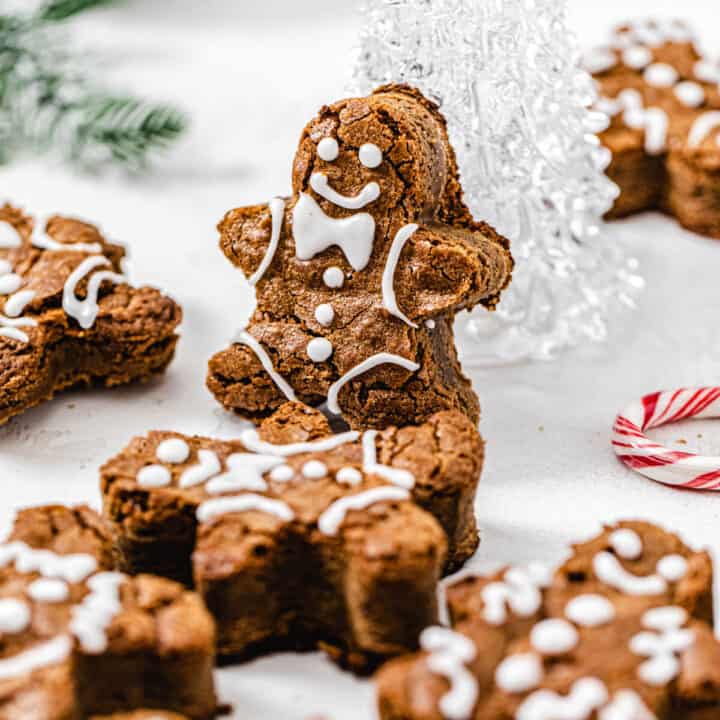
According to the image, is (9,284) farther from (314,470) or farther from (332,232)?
(314,470)

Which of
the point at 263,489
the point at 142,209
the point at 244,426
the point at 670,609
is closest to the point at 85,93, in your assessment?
the point at 142,209

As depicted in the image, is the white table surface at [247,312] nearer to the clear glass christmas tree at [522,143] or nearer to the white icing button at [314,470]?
the clear glass christmas tree at [522,143]

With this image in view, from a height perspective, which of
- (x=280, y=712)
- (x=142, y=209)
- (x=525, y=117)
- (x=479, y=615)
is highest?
(x=525, y=117)

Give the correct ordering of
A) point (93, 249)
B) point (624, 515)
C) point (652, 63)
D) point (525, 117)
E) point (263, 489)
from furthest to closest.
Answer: point (652, 63)
point (93, 249)
point (525, 117)
point (624, 515)
point (263, 489)

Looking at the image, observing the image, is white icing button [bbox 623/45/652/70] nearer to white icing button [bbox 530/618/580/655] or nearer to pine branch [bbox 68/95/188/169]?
pine branch [bbox 68/95/188/169]

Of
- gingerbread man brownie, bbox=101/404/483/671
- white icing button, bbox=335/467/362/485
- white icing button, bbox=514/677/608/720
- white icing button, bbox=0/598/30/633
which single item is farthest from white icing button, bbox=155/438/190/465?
white icing button, bbox=514/677/608/720

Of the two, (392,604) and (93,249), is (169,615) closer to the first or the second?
(392,604)

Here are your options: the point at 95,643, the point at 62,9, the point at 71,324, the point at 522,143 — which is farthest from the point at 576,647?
the point at 62,9

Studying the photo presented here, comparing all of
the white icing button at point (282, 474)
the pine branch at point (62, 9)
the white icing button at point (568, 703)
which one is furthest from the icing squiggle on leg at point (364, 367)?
the pine branch at point (62, 9)
